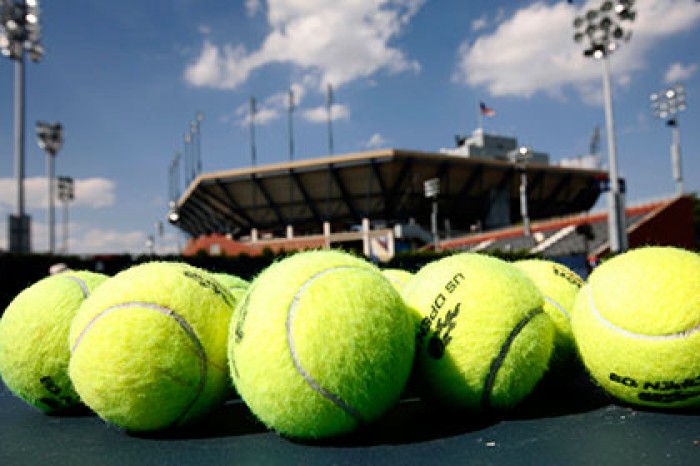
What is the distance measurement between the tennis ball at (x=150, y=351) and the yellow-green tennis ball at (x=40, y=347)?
62 cm

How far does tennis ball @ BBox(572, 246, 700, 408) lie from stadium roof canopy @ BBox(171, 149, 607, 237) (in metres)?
46.0

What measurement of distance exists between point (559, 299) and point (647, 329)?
39.9 inches

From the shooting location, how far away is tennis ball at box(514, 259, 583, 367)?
4207 mm

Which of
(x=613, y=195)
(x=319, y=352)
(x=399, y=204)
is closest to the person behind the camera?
(x=319, y=352)

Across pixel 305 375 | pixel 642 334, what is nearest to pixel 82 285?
pixel 305 375

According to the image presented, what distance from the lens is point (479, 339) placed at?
3400 mm

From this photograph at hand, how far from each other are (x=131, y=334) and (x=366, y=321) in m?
1.40

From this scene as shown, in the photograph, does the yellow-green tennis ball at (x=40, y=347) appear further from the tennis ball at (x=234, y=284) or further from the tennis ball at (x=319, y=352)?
the tennis ball at (x=319, y=352)

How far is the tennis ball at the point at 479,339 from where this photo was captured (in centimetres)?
340

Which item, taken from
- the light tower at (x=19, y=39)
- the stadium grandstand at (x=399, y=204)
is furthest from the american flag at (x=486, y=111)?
the light tower at (x=19, y=39)

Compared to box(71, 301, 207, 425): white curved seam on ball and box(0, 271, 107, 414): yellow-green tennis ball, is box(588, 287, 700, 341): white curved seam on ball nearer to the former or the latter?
box(71, 301, 207, 425): white curved seam on ball

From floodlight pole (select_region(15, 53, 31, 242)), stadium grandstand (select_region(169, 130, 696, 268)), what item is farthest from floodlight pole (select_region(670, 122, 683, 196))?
floodlight pole (select_region(15, 53, 31, 242))

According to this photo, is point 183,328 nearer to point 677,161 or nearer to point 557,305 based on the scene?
point 557,305

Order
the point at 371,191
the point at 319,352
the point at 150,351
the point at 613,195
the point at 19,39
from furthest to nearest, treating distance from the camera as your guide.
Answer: the point at 371,191
the point at 19,39
the point at 613,195
the point at 150,351
the point at 319,352
